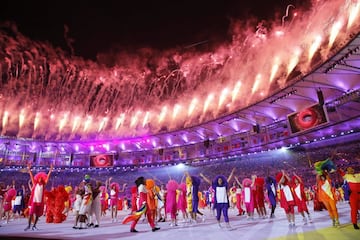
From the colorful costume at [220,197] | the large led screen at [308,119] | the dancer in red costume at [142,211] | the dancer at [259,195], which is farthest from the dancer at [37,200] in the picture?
the large led screen at [308,119]

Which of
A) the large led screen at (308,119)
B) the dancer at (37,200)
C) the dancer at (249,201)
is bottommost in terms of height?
the dancer at (249,201)

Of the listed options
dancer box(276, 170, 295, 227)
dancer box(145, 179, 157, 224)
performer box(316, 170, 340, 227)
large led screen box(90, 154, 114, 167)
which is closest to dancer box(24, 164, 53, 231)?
dancer box(145, 179, 157, 224)

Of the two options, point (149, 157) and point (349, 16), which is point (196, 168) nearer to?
point (149, 157)

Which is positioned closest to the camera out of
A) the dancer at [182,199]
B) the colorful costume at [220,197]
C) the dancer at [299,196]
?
the colorful costume at [220,197]

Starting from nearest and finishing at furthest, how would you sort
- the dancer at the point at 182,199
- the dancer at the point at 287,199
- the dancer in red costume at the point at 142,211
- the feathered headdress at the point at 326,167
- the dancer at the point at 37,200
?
the dancer at the point at 287,199 → the dancer in red costume at the point at 142,211 → the feathered headdress at the point at 326,167 → the dancer at the point at 37,200 → the dancer at the point at 182,199

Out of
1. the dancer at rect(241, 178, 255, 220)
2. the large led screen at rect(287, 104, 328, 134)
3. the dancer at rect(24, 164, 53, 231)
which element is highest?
the large led screen at rect(287, 104, 328, 134)

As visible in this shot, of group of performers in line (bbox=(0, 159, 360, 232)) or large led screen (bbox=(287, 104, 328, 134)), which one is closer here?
group of performers in line (bbox=(0, 159, 360, 232))

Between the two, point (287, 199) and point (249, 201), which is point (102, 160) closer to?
point (249, 201)

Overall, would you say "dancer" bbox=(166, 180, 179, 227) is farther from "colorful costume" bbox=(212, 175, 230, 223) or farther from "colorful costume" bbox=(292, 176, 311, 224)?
"colorful costume" bbox=(292, 176, 311, 224)

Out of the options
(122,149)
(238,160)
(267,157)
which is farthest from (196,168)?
(122,149)

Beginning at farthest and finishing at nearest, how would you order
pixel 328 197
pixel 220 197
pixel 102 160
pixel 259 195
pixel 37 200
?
1. pixel 102 160
2. pixel 259 195
3. pixel 37 200
4. pixel 220 197
5. pixel 328 197

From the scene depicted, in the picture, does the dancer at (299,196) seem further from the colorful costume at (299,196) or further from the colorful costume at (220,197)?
the colorful costume at (220,197)

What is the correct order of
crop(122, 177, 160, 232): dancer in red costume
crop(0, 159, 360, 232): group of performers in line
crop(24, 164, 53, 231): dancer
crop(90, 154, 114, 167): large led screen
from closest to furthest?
crop(0, 159, 360, 232): group of performers in line, crop(122, 177, 160, 232): dancer in red costume, crop(24, 164, 53, 231): dancer, crop(90, 154, 114, 167): large led screen

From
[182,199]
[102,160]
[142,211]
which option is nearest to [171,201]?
[182,199]
